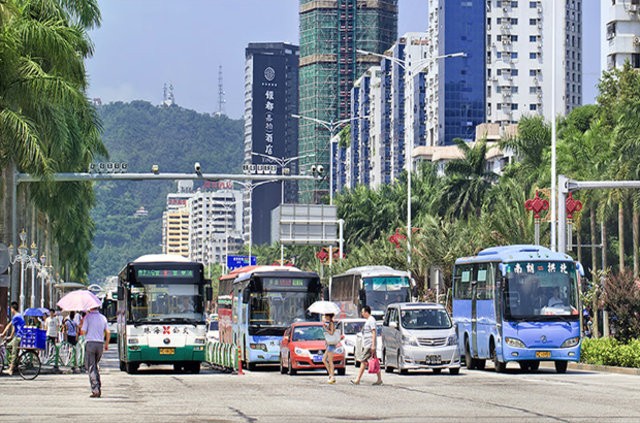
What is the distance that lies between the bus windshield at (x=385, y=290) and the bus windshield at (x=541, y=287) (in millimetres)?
18023

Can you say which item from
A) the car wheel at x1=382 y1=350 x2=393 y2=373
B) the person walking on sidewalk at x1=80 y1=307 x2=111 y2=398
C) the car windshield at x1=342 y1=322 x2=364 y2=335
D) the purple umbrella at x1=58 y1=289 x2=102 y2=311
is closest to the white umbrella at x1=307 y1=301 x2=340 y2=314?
the car wheel at x1=382 y1=350 x2=393 y2=373

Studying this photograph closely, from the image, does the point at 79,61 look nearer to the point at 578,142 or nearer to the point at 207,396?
the point at 207,396

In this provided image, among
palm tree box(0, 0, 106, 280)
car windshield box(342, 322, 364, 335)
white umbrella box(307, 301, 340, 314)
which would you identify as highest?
palm tree box(0, 0, 106, 280)

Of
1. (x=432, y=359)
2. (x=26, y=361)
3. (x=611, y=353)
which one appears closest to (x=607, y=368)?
(x=611, y=353)

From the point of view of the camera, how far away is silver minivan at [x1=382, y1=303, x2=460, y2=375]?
117ft

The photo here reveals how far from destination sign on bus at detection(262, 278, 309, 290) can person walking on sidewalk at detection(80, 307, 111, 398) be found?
632 inches

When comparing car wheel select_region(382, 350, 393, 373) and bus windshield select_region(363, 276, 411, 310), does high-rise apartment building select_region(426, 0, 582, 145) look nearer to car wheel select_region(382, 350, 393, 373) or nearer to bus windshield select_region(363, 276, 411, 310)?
bus windshield select_region(363, 276, 411, 310)

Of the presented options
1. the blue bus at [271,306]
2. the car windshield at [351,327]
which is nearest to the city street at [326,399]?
the blue bus at [271,306]

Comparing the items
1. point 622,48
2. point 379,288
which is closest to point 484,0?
point 622,48

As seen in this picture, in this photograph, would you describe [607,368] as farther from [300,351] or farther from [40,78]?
[40,78]

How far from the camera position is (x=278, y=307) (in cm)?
4144

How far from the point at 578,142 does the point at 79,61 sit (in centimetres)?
3953

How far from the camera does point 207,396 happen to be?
82.3ft

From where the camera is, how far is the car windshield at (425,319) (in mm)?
36281
